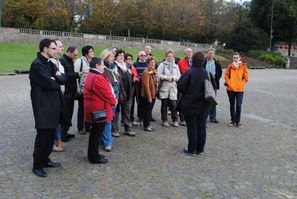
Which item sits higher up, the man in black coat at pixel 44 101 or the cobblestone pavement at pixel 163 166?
the man in black coat at pixel 44 101

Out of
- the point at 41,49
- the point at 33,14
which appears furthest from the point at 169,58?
the point at 33,14

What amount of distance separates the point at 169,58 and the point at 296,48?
259 ft

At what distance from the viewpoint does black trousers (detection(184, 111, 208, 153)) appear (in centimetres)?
757

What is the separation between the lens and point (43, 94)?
602 cm

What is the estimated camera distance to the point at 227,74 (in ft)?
34.9

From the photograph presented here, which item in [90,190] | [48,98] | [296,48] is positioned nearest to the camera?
[90,190]

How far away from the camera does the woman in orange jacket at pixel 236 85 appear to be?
33.9ft

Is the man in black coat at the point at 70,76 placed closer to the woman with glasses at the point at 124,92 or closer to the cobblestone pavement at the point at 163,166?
the cobblestone pavement at the point at 163,166

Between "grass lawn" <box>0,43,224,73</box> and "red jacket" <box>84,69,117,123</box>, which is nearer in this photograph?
"red jacket" <box>84,69,117,123</box>

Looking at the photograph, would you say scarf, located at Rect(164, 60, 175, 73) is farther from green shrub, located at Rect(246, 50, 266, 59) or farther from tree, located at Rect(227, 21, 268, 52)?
tree, located at Rect(227, 21, 268, 52)

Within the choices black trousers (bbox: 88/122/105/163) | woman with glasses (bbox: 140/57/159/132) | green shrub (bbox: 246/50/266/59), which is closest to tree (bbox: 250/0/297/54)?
green shrub (bbox: 246/50/266/59)

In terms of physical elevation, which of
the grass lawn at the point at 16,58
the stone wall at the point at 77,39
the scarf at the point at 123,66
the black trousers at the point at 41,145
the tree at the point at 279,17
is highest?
the tree at the point at 279,17

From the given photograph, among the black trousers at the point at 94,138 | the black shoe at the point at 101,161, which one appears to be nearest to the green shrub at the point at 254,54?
the black shoe at the point at 101,161

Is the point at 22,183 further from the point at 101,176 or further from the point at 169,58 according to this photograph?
the point at 169,58
